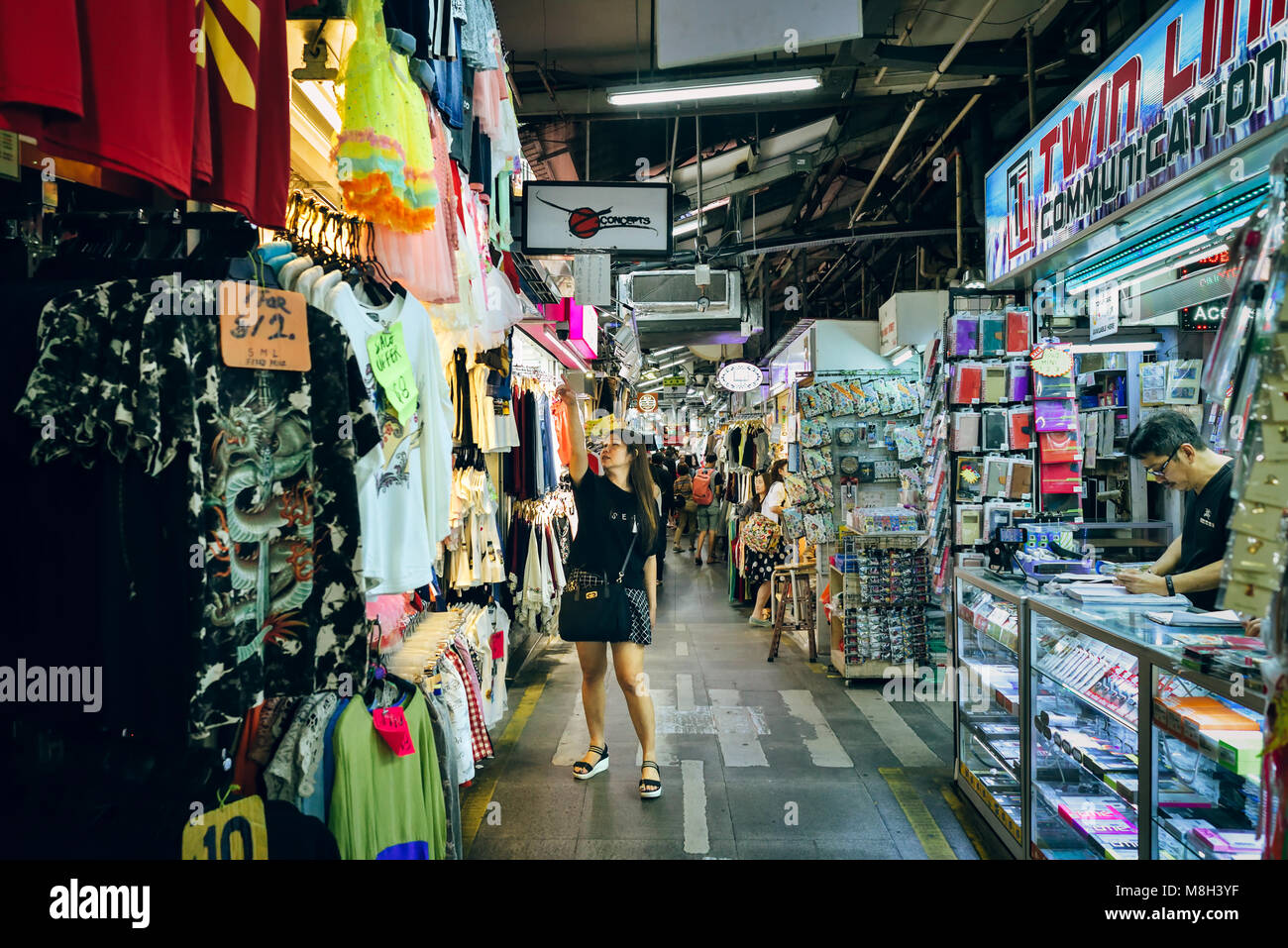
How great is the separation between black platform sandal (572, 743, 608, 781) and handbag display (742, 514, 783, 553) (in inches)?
148

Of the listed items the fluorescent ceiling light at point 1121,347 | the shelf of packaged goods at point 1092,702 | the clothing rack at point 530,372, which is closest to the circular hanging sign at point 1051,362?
the shelf of packaged goods at point 1092,702

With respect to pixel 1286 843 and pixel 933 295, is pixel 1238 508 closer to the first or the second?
pixel 1286 843

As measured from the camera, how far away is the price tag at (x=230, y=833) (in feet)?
5.38

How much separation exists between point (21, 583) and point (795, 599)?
6.52 m

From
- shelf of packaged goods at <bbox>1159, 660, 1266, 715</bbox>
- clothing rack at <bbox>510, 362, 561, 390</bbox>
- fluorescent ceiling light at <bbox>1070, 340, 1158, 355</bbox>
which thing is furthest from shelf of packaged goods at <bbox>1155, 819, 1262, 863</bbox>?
fluorescent ceiling light at <bbox>1070, 340, 1158, 355</bbox>

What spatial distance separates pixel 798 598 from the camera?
7.25 m

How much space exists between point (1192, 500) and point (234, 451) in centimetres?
380

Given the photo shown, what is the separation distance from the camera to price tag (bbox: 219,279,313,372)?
62.3 inches

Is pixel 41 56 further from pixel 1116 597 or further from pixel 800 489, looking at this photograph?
pixel 800 489

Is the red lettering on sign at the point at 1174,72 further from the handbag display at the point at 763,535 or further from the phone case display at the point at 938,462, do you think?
the handbag display at the point at 763,535

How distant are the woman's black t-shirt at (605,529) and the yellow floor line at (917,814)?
180cm

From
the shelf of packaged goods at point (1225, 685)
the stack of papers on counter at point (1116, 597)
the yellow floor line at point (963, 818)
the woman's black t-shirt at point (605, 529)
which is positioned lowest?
the yellow floor line at point (963, 818)

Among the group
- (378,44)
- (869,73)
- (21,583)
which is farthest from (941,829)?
(869,73)

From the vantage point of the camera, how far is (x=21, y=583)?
4.85 feet
